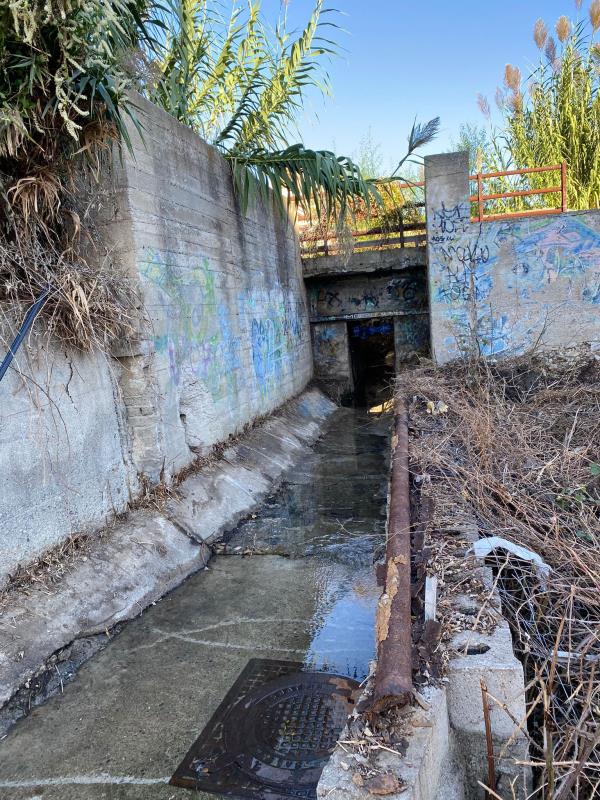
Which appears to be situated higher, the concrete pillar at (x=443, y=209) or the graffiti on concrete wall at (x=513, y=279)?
the concrete pillar at (x=443, y=209)

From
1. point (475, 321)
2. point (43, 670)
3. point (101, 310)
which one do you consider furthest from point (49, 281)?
point (475, 321)

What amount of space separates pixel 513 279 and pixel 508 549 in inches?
311

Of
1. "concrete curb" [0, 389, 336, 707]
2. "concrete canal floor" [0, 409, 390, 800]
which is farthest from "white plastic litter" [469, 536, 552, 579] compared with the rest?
"concrete curb" [0, 389, 336, 707]

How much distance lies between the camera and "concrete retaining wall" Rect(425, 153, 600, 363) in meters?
9.52

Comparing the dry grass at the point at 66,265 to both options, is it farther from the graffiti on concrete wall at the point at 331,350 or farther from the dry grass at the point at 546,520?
the graffiti on concrete wall at the point at 331,350

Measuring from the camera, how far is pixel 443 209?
9.86 metres

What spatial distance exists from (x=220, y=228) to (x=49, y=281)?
3479 mm

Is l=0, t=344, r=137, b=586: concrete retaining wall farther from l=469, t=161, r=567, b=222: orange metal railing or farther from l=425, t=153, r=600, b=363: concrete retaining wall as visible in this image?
l=469, t=161, r=567, b=222: orange metal railing

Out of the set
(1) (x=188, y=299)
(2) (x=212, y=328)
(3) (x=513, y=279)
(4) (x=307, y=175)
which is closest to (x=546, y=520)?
(1) (x=188, y=299)

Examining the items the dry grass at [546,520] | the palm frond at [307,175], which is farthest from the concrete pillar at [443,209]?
the dry grass at [546,520]

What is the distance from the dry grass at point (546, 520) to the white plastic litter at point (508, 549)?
0.19 ft

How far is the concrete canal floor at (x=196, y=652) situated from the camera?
2.74 m

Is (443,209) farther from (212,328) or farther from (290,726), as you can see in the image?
(290,726)

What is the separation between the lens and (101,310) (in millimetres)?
4492
